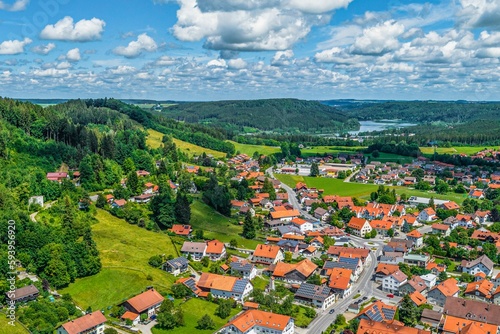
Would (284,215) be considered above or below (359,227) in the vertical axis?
above

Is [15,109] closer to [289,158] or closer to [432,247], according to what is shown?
[432,247]

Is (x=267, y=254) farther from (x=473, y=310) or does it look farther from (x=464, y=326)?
(x=464, y=326)

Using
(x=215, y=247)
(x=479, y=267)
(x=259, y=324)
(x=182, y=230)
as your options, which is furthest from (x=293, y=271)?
(x=479, y=267)

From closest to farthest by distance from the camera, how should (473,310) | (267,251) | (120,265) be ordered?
1. (473,310)
2. (120,265)
3. (267,251)

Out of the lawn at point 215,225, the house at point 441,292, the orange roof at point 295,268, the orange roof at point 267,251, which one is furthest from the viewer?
the lawn at point 215,225

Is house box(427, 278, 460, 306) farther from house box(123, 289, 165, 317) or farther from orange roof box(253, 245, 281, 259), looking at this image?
house box(123, 289, 165, 317)

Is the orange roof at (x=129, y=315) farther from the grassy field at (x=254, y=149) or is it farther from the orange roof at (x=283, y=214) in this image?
the grassy field at (x=254, y=149)

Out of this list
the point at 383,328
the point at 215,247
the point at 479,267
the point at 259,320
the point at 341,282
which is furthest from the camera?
the point at 215,247

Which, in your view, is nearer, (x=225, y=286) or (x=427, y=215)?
(x=225, y=286)

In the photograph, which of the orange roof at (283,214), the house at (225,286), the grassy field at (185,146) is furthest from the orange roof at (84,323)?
the grassy field at (185,146)
